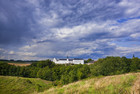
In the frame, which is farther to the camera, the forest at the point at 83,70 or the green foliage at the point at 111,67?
the green foliage at the point at 111,67

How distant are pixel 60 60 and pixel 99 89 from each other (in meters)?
168

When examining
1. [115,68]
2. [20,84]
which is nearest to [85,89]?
[20,84]

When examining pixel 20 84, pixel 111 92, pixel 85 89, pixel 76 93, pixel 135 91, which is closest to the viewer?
pixel 135 91

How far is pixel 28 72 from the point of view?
333 ft

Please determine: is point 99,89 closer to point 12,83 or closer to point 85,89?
point 85,89

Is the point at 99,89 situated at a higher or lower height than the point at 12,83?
higher

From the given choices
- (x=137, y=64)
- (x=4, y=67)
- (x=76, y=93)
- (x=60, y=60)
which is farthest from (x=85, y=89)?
(x=60, y=60)

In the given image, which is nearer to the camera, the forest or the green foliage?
the forest

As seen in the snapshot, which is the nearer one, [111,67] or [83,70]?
[111,67]

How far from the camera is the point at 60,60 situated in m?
178

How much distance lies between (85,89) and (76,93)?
3.97 ft

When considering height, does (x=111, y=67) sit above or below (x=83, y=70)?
above

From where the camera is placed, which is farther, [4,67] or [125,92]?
[4,67]

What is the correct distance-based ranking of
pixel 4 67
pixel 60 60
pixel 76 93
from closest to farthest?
1. pixel 76 93
2. pixel 4 67
3. pixel 60 60
